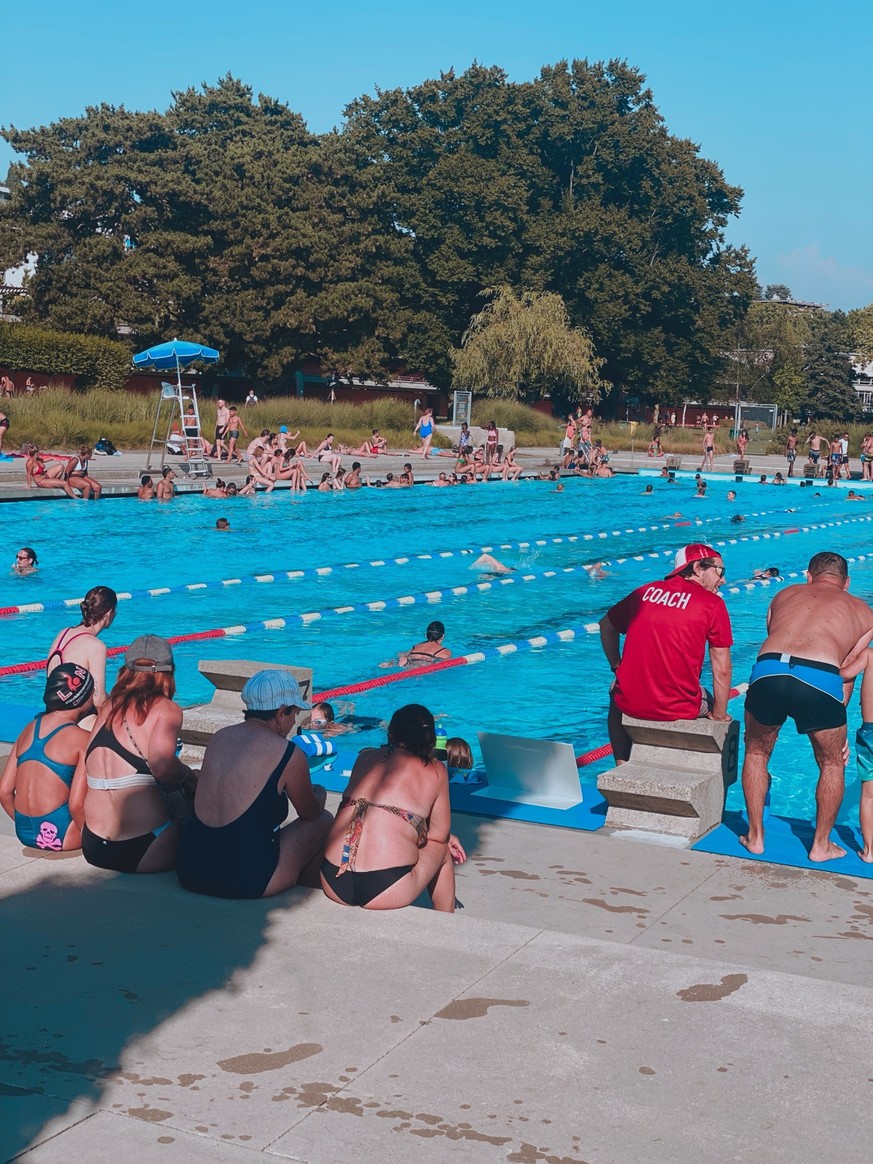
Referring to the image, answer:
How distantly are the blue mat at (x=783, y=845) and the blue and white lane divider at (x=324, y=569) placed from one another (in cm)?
984

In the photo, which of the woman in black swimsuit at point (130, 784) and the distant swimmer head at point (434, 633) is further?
the distant swimmer head at point (434, 633)

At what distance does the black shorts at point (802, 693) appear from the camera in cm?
656

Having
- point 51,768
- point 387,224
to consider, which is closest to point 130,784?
point 51,768

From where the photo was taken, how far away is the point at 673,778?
692 cm

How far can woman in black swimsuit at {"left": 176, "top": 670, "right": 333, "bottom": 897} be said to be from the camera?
534 cm

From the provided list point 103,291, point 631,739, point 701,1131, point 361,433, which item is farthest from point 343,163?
point 701,1131

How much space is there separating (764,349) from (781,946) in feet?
273

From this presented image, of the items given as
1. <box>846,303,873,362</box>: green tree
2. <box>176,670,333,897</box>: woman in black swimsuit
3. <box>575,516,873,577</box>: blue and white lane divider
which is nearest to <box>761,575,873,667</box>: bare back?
<box>176,670,333,897</box>: woman in black swimsuit

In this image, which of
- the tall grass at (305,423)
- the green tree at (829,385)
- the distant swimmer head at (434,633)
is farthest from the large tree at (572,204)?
the distant swimmer head at (434,633)

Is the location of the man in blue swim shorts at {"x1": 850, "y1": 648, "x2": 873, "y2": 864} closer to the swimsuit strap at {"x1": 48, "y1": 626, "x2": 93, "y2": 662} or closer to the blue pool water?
the blue pool water

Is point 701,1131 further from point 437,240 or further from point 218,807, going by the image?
point 437,240

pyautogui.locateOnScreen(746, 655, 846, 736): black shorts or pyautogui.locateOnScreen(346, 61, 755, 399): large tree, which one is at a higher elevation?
pyautogui.locateOnScreen(346, 61, 755, 399): large tree

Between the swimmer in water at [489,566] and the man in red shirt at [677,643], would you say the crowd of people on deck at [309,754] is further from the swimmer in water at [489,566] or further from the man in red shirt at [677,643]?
the swimmer in water at [489,566]

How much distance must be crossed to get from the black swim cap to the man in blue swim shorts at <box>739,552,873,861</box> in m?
3.23
